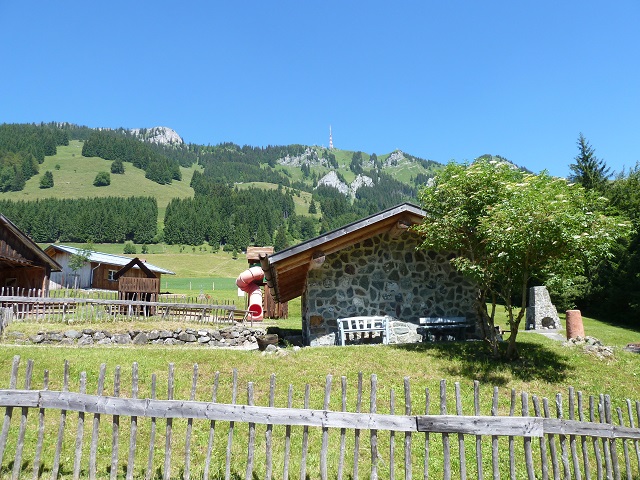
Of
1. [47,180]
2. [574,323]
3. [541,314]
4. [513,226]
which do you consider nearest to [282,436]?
[513,226]

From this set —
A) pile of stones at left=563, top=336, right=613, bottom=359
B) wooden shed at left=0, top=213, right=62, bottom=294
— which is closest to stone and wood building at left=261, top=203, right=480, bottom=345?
pile of stones at left=563, top=336, right=613, bottom=359

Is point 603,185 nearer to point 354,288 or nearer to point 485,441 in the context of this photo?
point 354,288

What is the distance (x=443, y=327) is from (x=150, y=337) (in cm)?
1052

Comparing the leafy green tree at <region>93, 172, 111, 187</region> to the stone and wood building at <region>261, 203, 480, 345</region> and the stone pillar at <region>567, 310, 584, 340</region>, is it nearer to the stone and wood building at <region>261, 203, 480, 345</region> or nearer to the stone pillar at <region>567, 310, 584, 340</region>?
the stone and wood building at <region>261, 203, 480, 345</region>

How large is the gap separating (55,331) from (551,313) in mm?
21498

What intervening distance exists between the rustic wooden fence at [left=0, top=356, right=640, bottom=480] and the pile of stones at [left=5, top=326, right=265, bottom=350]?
8635mm

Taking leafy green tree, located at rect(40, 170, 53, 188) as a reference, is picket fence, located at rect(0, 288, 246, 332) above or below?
below

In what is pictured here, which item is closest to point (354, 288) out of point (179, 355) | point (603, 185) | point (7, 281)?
point (179, 355)

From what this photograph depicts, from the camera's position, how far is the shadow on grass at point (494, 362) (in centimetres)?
974

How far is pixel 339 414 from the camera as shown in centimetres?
483

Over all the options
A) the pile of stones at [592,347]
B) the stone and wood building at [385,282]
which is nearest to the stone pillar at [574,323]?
the pile of stones at [592,347]

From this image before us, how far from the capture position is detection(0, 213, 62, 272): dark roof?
22.3 meters

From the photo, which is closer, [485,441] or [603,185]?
[485,441]

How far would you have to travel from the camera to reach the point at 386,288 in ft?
47.3
